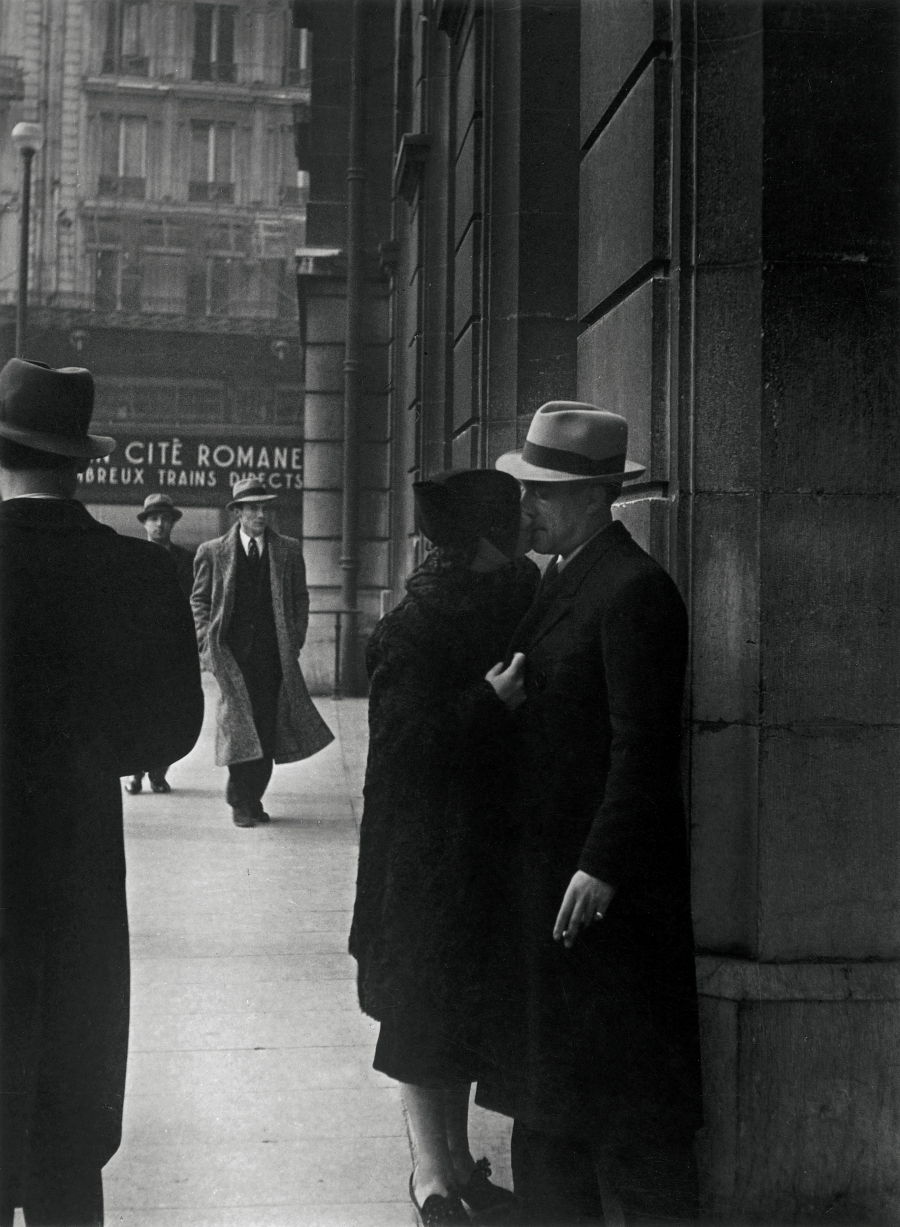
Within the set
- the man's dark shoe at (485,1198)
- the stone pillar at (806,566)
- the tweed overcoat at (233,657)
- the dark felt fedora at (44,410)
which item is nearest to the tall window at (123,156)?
the tweed overcoat at (233,657)

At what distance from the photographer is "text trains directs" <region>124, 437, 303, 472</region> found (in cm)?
1744

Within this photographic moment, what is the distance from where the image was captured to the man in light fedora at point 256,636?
8570 millimetres

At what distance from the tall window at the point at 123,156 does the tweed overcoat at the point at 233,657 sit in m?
37.7

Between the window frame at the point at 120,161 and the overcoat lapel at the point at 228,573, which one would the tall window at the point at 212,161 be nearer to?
the window frame at the point at 120,161

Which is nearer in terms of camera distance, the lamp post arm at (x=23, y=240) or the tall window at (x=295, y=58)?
the lamp post arm at (x=23, y=240)

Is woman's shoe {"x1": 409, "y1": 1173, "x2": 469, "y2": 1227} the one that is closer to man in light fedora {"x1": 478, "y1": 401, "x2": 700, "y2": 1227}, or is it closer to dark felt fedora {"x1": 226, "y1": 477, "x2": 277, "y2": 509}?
man in light fedora {"x1": 478, "y1": 401, "x2": 700, "y2": 1227}

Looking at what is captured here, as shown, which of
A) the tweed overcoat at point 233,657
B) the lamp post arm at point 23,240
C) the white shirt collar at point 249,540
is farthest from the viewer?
the lamp post arm at point 23,240

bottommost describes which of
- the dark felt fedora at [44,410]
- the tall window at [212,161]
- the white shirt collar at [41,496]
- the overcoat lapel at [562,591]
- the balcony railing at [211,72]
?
the overcoat lapel at [562,591]

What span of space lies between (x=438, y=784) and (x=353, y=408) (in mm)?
13113

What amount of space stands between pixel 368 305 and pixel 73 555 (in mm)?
13711

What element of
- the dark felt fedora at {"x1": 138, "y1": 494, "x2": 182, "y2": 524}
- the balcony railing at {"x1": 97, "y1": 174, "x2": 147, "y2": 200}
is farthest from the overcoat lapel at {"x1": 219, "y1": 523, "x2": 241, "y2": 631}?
the balcony railing at {"x1": 97, "y1": 174, "x2": 147, "y2": 200}

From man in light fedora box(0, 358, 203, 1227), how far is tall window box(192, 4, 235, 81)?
4459 cm

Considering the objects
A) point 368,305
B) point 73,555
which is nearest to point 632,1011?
point 73,555

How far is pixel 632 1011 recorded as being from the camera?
10.2ft
